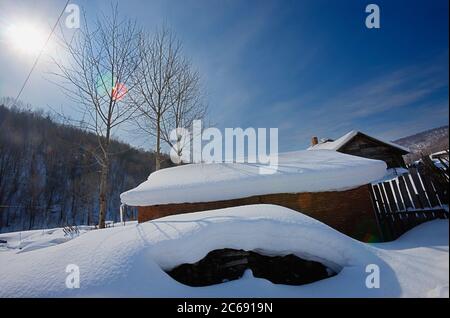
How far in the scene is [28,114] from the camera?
39.7 m

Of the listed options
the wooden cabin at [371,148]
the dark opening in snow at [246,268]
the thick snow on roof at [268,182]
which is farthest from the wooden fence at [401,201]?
the wooden cabin at [371,148]

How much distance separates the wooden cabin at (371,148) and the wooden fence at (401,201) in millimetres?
10078

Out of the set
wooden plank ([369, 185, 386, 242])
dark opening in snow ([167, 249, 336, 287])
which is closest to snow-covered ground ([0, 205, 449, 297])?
dark opening in snow ([167, 249, 336, 287])

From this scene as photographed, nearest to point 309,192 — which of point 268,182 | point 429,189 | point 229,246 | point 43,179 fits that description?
point 268,182

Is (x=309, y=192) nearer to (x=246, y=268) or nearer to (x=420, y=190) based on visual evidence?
(x=420, y=190)

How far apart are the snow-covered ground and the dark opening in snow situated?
151mm

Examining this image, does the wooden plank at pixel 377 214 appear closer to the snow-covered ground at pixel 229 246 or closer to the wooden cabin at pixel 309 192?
the wooden cabin at pixel 309 192

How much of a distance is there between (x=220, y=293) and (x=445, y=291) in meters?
1.57

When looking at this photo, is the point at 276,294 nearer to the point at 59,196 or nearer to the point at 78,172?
the point at 59,196

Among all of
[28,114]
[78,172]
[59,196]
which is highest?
[28,114]

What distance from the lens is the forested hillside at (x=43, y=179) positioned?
1168 inches

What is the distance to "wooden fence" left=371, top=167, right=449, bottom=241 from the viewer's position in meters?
2.87

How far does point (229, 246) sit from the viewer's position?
2.33 m
